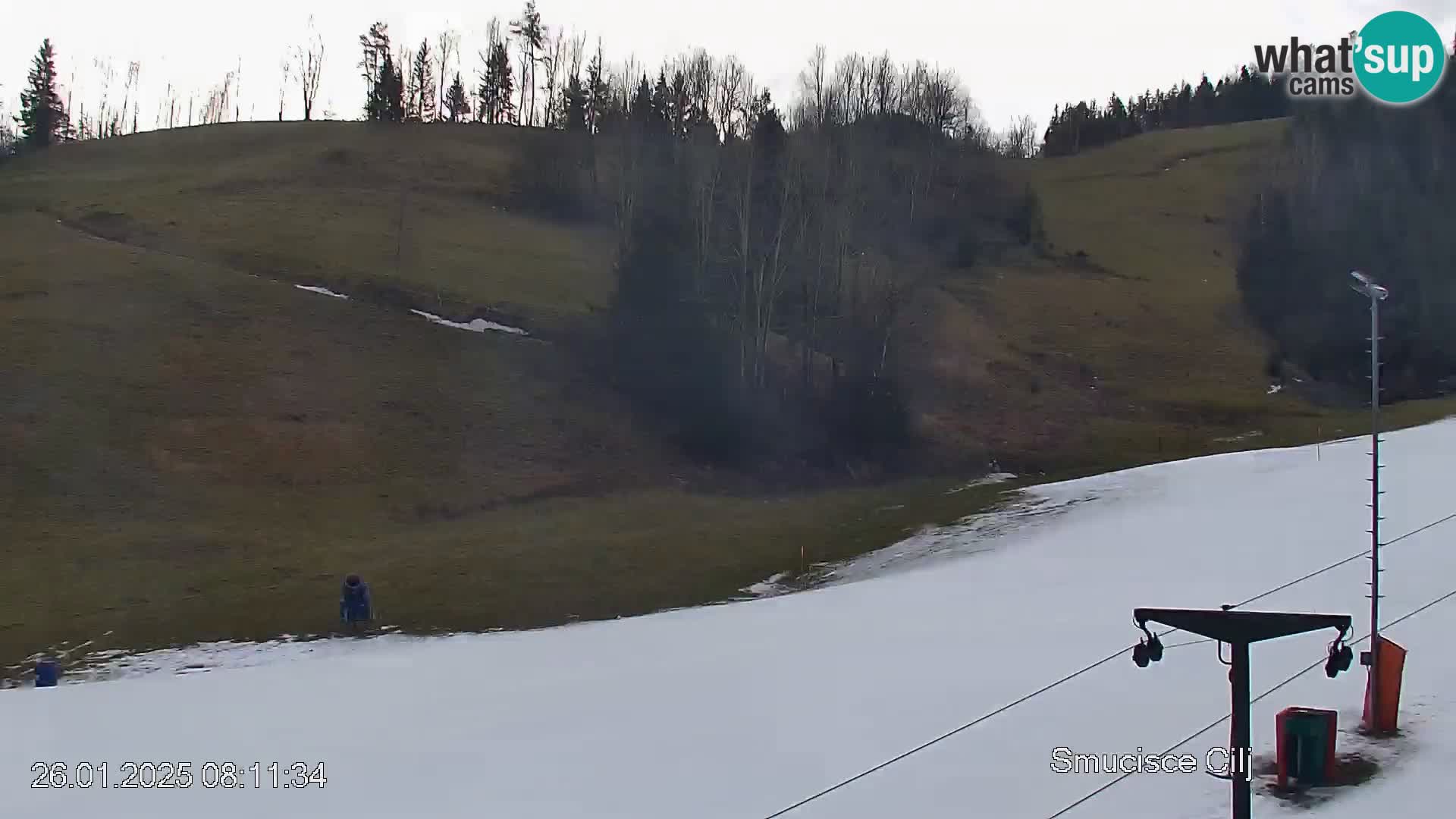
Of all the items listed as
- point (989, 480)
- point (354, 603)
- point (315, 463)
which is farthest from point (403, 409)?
point (989, 480)

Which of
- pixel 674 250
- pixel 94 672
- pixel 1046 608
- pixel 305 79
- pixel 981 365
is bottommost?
pixel 94 672

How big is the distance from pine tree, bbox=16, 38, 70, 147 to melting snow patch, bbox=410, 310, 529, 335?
66.0 m

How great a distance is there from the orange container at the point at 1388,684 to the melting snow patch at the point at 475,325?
154ft

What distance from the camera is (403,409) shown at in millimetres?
48375

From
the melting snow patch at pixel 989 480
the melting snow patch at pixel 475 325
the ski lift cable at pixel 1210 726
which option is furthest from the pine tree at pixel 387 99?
the ski lift cable at pixel 1210 726

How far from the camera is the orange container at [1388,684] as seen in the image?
14227 millimetres

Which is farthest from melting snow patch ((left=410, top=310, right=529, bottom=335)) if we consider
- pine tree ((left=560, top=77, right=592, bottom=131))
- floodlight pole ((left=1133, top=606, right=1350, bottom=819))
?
floodlight pole ((left=1133, top=606, right=1350, bottom=819))

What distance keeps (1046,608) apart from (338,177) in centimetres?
7648

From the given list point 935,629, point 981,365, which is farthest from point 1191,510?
point 981,365

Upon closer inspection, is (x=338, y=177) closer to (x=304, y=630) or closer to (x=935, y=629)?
(x=304, y=630)

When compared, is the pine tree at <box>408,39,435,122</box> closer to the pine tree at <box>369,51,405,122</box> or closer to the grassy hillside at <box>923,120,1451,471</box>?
the pine tree at <box>369,51,405,122</box>

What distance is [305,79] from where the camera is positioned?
137 meters

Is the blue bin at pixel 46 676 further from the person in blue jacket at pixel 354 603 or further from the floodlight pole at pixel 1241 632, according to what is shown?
the floodlight pole at pixel 1241 632

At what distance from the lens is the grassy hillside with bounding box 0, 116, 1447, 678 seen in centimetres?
3114
